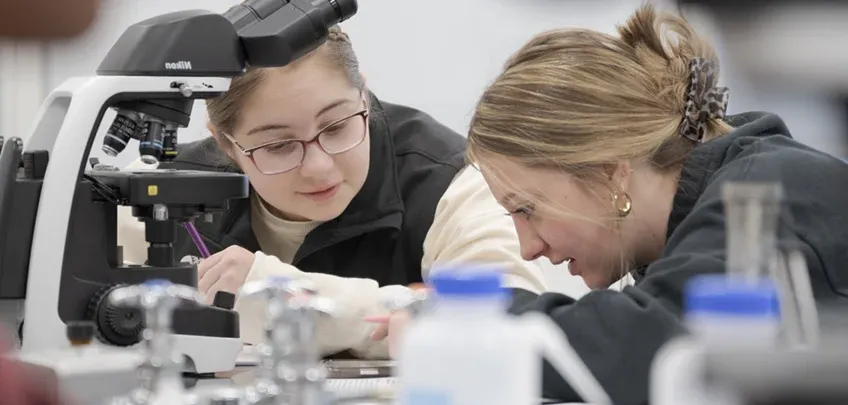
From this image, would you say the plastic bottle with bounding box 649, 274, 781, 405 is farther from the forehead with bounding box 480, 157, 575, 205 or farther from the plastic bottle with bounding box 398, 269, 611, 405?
the forehead with bounding box 480, 157, 575, 205

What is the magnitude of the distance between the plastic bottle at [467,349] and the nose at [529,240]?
796mm

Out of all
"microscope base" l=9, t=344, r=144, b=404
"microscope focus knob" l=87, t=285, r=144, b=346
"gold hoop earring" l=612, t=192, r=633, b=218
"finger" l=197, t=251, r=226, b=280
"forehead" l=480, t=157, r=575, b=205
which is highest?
"forehead" l=480, t=157, r=575, b=205

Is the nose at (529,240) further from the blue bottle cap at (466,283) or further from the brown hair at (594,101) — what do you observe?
the blue bottle cap at (466,283)

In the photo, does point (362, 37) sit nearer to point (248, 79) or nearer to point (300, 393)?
point (248, 79)

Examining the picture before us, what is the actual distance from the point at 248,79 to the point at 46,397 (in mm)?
1206

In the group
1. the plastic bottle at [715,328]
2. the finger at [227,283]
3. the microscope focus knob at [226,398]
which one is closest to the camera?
the plastic bottle at [715,328]

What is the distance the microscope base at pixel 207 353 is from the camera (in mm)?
1396

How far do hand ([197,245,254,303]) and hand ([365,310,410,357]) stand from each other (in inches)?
10.0

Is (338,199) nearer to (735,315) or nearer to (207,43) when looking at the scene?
(207,43)

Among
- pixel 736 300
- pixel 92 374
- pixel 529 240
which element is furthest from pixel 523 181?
pixel 736 300

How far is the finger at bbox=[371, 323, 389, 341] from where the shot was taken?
1.53 meters

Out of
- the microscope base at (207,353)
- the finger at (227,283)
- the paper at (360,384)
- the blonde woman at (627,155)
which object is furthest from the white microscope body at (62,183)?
the blonde woman at (627,155)

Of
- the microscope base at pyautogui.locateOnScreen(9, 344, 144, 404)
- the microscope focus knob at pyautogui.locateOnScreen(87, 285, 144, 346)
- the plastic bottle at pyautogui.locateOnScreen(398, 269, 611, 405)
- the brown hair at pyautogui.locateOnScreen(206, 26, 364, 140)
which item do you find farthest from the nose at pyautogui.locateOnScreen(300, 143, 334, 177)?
the plastic bottle at pyautogui.locateOnScreen(398, 269, 611, 405)

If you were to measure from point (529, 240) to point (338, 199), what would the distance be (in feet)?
1.72
